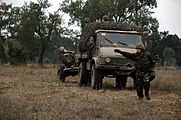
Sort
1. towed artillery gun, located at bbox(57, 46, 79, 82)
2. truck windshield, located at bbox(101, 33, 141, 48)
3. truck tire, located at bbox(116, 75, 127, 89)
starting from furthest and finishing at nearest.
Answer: towed artillery gun, located at bbox(57, 46, 79, 82)
truck tire, located at bbox(116, 75, 127, 89)
truck windshield, located at bbox(101, 33, 141, 48)

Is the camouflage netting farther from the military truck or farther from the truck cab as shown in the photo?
the truck cab

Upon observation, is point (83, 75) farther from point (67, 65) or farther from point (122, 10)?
point (122, 10)

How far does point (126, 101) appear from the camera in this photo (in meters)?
12.3

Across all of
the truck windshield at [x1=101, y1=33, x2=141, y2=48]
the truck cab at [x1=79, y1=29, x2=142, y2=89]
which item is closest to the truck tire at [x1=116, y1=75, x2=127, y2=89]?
the truck cab at [x1=79, y1=29, x2=142, y2=89]

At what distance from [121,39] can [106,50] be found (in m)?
1.05

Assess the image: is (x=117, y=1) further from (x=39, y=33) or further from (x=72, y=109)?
(x=72, y=109)

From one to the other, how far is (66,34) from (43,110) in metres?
49.2

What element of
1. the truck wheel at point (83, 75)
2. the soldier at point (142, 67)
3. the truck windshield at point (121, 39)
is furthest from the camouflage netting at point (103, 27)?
the soldier at point (142, 67)

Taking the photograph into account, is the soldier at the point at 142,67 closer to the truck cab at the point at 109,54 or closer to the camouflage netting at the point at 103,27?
the truck cab at the point at 109,54

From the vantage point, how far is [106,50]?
16.2 metres

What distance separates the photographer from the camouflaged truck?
16.0 meters

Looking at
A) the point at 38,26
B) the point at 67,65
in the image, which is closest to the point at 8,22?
the point at 38,26

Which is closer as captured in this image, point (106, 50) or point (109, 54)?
point (109, 54)

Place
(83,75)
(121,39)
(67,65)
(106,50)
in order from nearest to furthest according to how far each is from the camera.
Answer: (106,50)
(121,39)
(83,75)
(67,65)
